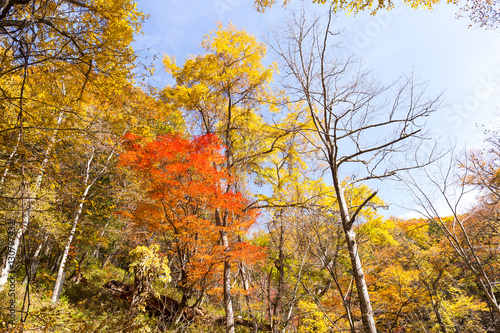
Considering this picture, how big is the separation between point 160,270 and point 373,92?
212 inches

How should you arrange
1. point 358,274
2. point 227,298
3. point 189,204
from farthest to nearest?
point 189,204 < point 227,298 < point 358,274

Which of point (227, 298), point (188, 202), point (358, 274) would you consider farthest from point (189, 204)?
point (358, 274)

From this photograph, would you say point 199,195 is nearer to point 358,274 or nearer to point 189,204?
point 189,204

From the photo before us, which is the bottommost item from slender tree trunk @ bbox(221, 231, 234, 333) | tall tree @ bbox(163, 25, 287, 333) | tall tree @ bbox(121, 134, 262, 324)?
slender tree trunk @ bbox(221, 231, 234, 333)

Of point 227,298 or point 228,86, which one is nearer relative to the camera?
point 227,298

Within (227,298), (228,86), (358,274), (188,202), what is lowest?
(227,298)

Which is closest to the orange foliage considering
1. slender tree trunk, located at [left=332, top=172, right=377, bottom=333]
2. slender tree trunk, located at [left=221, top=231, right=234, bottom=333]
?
slender tree trunk, located at [left=221, top=231, right=234, bottom=333]

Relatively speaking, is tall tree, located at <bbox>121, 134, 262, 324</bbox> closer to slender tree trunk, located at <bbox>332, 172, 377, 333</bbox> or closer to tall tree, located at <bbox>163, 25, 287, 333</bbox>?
tall tree, located at <bbox>163, 25, 287, 333</bbox>

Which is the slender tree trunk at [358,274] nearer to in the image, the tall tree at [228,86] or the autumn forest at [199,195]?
the autumn forest at [199,195]

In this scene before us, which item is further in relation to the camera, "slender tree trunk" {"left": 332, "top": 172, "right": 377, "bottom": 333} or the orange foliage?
the orange foliage

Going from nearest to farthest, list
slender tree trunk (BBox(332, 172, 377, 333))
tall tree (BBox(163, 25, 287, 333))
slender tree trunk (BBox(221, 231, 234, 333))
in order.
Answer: slender tree trunk (BBox(332, 172, 377, 333)), slender tree trunk (BBox(221, 231, 234, 333)), tall tree (BBox(163, 25, 287, 333))

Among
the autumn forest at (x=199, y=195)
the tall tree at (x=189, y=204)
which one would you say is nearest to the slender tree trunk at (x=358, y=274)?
the autumn forest at (x=199, y=195)

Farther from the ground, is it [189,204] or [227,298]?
[189,204]

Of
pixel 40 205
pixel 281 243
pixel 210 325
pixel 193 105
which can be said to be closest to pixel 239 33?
pixel 193 105
